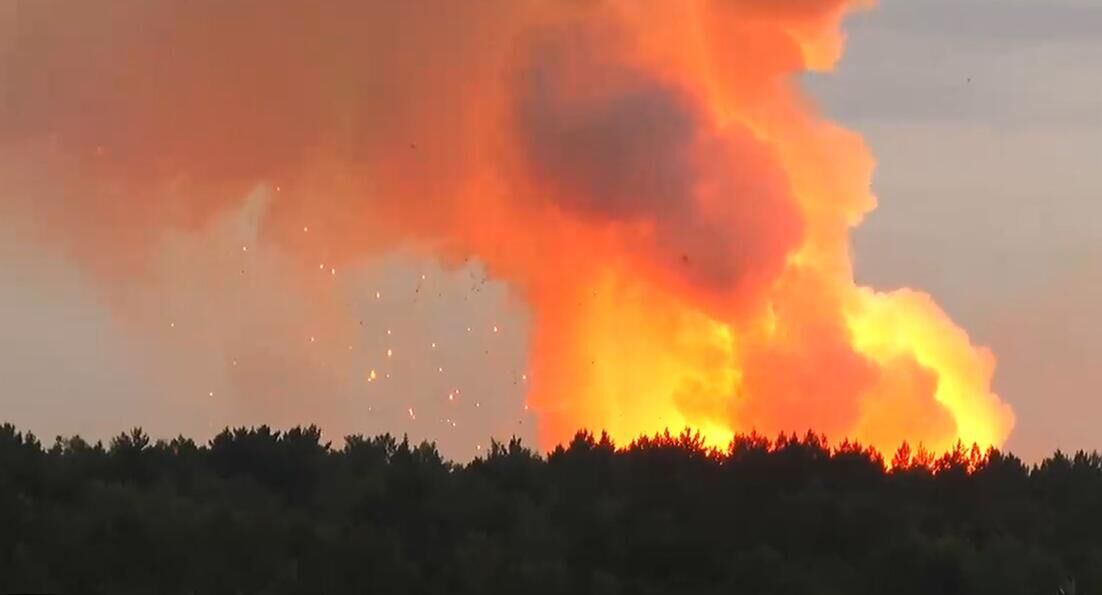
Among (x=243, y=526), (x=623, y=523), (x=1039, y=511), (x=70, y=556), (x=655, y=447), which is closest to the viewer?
(x=70, y=556)

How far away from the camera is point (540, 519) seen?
20.9 meters

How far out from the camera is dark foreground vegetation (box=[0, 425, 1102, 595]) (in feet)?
61.4

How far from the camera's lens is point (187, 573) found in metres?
18.3

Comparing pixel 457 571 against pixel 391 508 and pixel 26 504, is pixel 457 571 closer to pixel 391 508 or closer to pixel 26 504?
pixel 391 508

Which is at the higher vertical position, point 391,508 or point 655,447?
point 655,447

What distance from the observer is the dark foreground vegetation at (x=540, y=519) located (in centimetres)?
1872

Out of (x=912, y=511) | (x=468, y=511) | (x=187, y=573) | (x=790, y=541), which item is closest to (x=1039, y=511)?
(x=912, y=511)

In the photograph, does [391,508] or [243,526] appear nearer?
[243,526]

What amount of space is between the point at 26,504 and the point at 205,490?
109 inches

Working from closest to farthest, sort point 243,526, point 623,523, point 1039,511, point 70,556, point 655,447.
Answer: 1. point 70,556
2. point 243,526
3. point 623,523
4. point 1039,511
5. point 655,447

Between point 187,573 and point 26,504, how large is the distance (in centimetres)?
237

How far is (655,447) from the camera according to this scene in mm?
25016

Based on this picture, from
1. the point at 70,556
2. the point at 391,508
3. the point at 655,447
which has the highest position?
the point at 655,447

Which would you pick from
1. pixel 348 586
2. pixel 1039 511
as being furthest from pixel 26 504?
pixel 1039 511
